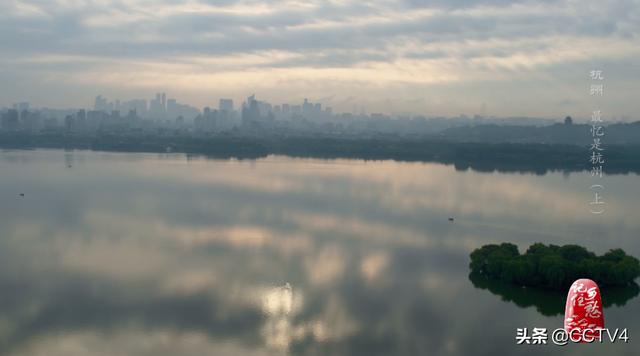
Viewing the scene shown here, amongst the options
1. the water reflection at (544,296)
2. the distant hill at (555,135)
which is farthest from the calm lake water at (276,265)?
the distant hill at (555,135)

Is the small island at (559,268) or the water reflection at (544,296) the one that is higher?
the small island at (559,268)

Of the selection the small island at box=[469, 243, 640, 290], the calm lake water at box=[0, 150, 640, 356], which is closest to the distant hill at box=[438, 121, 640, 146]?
the calm lake water at box=[0, 150, 640, 356]

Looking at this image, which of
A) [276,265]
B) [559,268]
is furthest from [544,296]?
[276,265]

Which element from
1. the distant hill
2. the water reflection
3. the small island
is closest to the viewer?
the water reflection

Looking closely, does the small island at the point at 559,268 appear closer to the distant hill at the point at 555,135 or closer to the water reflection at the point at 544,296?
the water reflection at the point at 544,296

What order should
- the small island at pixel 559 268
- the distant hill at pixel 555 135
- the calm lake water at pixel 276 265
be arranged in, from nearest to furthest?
the calm lake water at pixel 276 265 → the small island at pixel 559 268 → the distant hill at pixel 555 135

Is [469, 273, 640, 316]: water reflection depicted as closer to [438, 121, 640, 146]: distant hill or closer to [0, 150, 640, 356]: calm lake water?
[0, 150, 640, 356]: calm lake water
